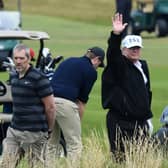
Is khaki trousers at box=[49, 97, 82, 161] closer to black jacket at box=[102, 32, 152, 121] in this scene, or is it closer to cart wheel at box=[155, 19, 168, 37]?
black jacket at box=[102, 32, 152, 121]

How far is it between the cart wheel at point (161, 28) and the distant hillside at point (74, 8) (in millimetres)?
8644

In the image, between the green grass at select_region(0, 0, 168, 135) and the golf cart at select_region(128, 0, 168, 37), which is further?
the golf cart at select_region(128, 0, 168, 37)

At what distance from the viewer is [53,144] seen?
1029 centimetres

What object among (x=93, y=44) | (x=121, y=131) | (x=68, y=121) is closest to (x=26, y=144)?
(x=121, y=131)

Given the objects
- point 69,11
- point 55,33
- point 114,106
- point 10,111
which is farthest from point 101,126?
point 69,11

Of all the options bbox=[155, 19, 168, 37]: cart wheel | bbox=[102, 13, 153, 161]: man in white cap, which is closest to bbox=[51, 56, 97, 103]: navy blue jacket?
bbox=[102, 13, 153, 161]: man in white cap

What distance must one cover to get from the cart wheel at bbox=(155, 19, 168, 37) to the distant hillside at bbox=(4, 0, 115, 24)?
864 cm

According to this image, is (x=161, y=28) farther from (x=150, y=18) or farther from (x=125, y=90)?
(x=125, y=90)

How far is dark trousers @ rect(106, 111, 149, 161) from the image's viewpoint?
9130 millimetres

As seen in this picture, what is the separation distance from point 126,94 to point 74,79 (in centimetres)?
127

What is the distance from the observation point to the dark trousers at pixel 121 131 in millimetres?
9130

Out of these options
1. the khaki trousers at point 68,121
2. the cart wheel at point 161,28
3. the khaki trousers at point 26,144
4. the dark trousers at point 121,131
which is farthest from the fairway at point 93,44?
the khaki trousers at point 26,144

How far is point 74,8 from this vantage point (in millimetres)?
55625

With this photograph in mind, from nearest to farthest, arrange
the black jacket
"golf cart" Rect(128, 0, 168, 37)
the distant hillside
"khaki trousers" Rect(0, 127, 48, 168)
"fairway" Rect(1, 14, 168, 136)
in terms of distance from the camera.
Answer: "khaki trousers" Rect(0, 127, 48, 168), the black jacket, "fairway" Rect(1, 14, 168, 136), "golf cart" Rect(128, 0, 168, 37), the distant hillside
